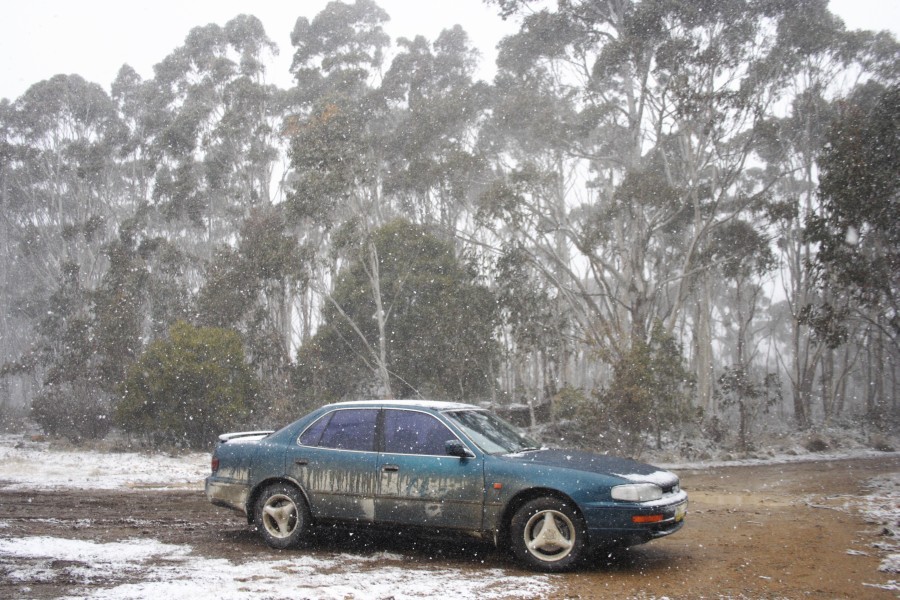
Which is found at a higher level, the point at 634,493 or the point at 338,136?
the point at 338,136

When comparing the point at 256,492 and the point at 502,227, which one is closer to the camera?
the point at 256,492

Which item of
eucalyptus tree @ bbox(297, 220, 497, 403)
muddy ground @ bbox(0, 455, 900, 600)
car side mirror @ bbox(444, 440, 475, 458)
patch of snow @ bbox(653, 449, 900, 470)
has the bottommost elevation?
patch of snow @ bbox(653, 449, 900, 470)

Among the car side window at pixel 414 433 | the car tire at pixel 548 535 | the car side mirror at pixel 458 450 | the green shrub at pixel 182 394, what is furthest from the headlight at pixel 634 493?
the green shrub at pixel 182 394

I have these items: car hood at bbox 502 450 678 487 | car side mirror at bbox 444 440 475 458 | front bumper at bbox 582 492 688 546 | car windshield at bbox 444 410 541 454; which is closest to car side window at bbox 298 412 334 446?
car windshield at bbox 444 410 541 454

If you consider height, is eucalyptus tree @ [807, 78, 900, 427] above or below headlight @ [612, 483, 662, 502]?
above

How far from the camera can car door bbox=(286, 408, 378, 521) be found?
20.7ft

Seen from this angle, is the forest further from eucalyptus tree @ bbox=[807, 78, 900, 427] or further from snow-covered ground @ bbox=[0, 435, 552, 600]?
snow-covered ground @ bbox=[0, 435, 552, 600]

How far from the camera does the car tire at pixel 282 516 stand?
6.52 meters

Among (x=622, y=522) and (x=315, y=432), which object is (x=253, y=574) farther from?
(x=622, y=522)

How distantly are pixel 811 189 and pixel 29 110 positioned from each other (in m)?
34.1

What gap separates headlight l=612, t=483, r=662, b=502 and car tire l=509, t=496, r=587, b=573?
13.7 inches

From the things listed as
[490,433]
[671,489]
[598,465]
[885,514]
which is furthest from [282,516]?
[885,514]

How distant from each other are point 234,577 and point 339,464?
52.8 inches

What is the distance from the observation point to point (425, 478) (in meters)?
6.10
